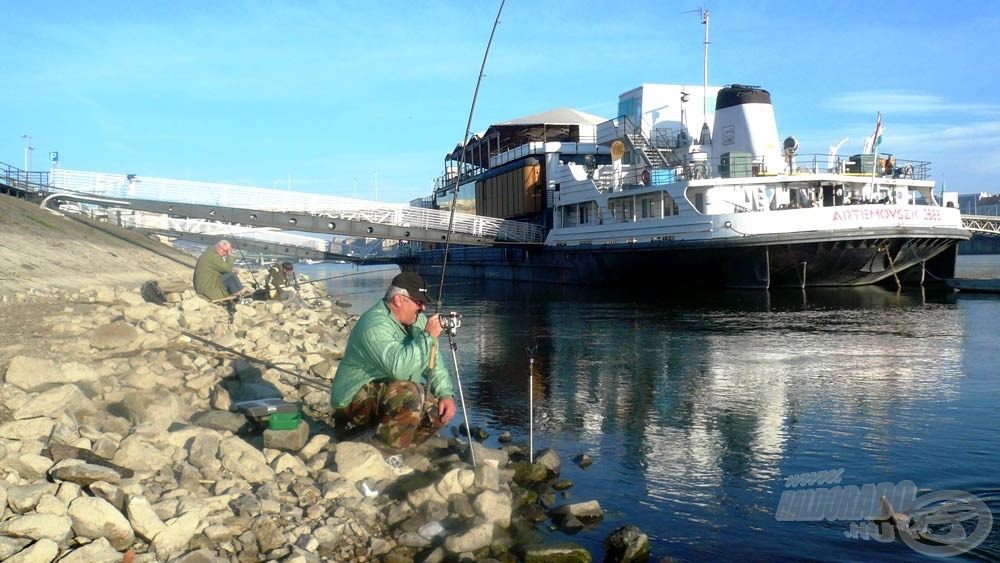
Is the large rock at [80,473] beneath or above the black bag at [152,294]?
beneath

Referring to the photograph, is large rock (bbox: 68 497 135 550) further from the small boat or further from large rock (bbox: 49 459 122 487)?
the small boat

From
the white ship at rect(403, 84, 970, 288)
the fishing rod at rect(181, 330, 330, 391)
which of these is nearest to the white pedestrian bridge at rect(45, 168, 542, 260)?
the white ship at rect(403, 84, 970, 288)

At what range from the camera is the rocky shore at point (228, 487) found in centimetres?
416

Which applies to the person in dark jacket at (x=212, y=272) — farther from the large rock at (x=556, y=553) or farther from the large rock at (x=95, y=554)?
the large rock at (x=556, y=553)

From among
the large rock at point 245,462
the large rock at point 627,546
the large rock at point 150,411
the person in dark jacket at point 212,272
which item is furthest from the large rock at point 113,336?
the large rock at point 627,546

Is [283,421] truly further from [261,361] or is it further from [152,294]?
[152,294]

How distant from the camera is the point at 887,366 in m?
11.5

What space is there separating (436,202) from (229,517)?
53.0 metres

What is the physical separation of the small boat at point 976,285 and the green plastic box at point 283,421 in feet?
83.5

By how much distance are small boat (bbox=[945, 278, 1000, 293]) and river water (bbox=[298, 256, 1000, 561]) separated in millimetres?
8130

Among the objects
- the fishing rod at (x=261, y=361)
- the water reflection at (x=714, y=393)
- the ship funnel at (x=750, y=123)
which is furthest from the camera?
the ship funnel at (x=750, y=123)

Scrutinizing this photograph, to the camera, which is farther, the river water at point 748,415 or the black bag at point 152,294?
the black bag at point 152,294

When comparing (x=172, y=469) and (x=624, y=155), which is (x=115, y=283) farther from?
(x=624, y=155)

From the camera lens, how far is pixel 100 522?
4.09 m
